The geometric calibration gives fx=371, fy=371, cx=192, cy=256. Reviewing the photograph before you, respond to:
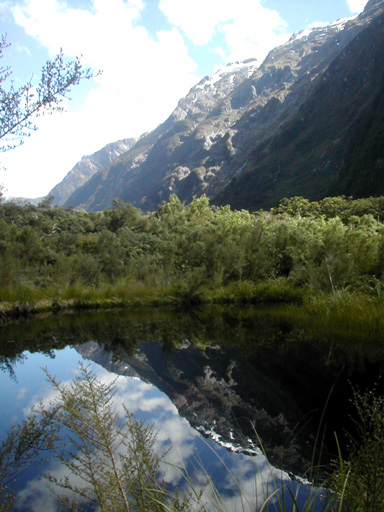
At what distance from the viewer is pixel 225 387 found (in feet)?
13.9

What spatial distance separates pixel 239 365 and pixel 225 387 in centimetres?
87

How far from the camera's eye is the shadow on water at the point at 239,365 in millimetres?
3080

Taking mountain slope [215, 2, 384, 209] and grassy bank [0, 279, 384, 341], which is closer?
grassy bank [0, 279, 384, 341]

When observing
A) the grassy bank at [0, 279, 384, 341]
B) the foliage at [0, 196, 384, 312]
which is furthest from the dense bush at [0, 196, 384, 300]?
the grassy bank at [0, 279, 384, 341]

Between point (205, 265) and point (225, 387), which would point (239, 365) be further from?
point (205, 265)

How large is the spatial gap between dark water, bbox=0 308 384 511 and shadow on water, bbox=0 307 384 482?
1 cm

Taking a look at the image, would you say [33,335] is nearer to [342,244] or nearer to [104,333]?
[104,333]

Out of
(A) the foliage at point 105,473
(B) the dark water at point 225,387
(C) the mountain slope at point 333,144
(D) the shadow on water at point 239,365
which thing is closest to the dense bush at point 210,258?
(D) the shadow on water at point 239,365

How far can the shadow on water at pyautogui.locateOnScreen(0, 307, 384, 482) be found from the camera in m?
3.08

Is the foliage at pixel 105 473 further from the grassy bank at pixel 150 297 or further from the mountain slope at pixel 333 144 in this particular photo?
the mountain slope at pixel 333 144

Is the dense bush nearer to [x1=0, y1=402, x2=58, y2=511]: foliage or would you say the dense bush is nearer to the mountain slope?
[x1=0, y1=402, x2=58, y2=511]: foliage

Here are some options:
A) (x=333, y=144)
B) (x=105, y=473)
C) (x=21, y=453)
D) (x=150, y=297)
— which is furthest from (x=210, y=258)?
(x=333, y=144)

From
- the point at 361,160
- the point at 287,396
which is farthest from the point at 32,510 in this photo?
the point at 361,160

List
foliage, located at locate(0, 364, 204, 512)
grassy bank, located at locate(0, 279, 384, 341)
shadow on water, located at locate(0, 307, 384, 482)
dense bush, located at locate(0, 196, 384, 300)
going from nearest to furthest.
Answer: foliage, located at locate(0, 364, 204, 512), shadow on water, located at locate(0, 307, 384, 482), dense bush, located at locate(0, 196, 384, 300), grassy bank, located at locate(0, 279, 384, 341)
